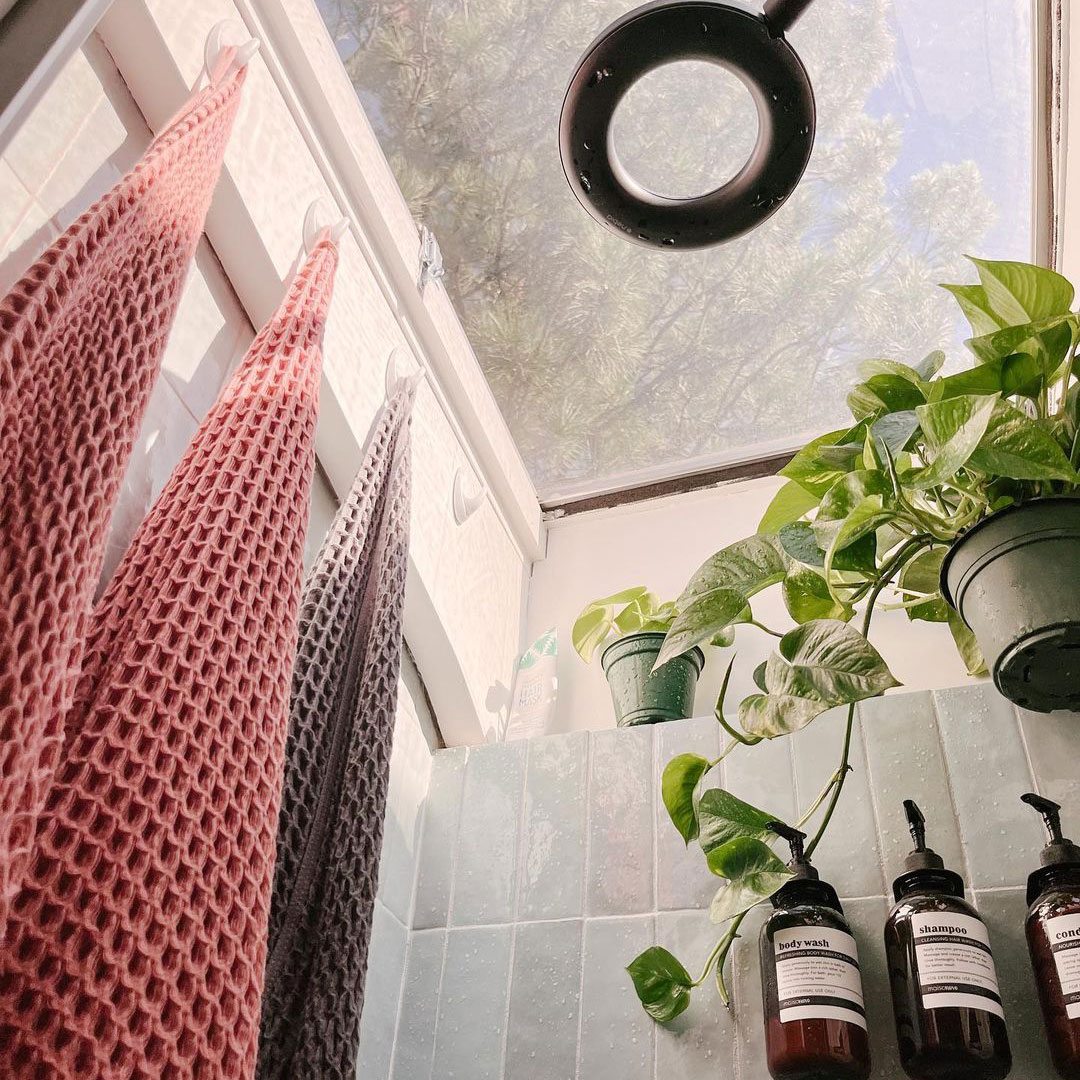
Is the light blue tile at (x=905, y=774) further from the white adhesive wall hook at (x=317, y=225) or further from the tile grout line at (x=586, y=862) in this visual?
the white adhesive wall hook at (x=317, y=225)

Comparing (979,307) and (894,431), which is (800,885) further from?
(979,307)

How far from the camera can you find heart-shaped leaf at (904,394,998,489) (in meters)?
0.88

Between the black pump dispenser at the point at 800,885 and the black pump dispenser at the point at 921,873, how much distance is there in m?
0.07

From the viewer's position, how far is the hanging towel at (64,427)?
0.49m

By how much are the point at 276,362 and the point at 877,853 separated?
82 centimetres

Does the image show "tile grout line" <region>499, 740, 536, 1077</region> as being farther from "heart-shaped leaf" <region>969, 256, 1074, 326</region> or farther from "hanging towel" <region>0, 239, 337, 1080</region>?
"heart-shaped leaf" <region>969, 256, 1074, 326</region>

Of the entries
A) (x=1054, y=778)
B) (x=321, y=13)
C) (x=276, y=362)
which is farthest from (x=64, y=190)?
(x=1054, y=778)

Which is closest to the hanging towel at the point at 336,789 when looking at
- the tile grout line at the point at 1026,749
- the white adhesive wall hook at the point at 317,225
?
the white adhesive wall hook at the point at 317,225

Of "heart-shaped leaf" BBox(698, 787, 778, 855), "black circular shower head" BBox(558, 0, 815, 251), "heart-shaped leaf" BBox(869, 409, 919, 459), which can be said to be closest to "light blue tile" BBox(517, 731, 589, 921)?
"heart-shaped leaf" BBox(698, 787, 778, 855)

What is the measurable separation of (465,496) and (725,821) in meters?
0.66

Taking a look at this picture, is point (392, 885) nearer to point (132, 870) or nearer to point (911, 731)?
point (911, 731)

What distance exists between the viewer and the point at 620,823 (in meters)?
1.26

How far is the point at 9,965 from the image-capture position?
0.47 meters

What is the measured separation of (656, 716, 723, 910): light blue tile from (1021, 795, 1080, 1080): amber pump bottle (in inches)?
13.6
